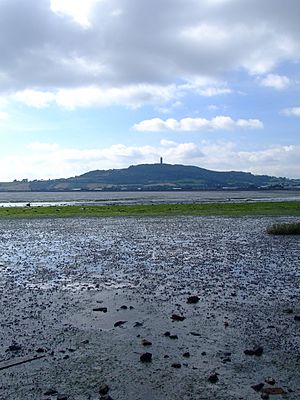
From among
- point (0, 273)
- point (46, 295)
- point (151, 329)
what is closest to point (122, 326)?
point (151, 329)

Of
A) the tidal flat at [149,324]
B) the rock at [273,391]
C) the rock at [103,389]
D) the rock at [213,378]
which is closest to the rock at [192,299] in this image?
the tidal flat at [149,324]

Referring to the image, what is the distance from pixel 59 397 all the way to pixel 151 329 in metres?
4.49

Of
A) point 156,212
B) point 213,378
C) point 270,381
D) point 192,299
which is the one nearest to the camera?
point 270,381

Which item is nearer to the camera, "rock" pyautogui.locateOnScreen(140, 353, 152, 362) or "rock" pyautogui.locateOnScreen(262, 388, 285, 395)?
"rock" pyautogui.locateOnScreen(262, 388, 285, 395)

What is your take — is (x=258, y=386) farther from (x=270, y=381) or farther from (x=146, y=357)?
(x=146, y=357)

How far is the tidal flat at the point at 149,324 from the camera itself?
29.7 feet

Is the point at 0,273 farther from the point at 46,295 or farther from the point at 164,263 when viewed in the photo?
the point at 164,263

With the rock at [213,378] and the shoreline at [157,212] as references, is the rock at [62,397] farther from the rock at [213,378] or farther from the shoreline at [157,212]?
the shoreline at [157,212]

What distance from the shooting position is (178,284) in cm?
1839

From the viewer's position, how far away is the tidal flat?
905 centimetres

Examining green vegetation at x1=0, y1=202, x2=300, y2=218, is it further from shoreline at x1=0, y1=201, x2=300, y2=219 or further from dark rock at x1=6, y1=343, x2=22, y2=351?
dark rock at x1=6, y1=343, x2=22, y2=351

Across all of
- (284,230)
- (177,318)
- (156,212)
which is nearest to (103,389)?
(177,318)

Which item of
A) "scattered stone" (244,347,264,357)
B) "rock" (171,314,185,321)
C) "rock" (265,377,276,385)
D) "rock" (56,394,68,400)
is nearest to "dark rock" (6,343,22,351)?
"rock" (56,394,68,400)

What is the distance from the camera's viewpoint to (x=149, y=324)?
42.5 feet
